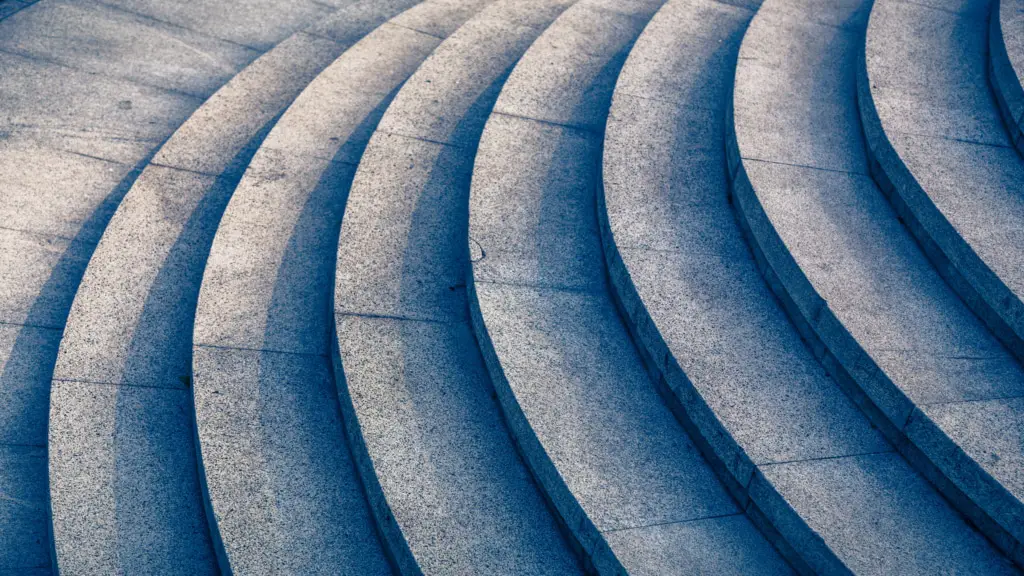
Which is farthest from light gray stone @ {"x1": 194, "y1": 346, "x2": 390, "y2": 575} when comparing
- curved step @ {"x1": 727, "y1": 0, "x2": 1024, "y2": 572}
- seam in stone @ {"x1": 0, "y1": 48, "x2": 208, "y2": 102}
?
seam in stone @ {"x1": 0, "y1": 48, "x2": 208, "y2": 102}

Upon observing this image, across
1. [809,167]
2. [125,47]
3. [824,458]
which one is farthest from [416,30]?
[824,458]

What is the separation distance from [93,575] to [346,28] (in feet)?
25.5

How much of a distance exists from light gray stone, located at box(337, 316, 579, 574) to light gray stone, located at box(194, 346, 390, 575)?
0.25 m

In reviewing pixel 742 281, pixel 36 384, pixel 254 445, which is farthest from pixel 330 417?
pixel 742 281

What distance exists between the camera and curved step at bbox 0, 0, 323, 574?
6.07 meters

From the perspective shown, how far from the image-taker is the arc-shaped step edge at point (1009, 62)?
7000 mm

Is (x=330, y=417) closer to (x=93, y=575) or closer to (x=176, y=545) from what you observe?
(x=176, y=545)

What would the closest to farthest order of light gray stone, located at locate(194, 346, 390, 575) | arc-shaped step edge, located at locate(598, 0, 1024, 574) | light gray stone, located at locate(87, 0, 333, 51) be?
arc-shaped step edge, located at locate(598, 0, 1024, 574)
light gray stone, located at locate(194, 346, 390, 575)
light gray stone, located at locate(87, 0, 333, 51)

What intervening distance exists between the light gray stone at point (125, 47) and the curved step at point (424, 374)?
10.0ft

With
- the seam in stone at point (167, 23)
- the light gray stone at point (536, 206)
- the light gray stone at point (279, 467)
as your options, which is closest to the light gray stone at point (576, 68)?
the light gray stone at point (536, 206)

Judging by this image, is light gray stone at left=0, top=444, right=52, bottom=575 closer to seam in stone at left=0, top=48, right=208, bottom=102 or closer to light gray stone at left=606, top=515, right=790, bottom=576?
light gray stone at left=606, top=515, right=790, bottom=576

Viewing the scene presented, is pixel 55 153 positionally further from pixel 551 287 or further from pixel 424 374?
pixel 551 287

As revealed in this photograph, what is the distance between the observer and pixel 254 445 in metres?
5.55

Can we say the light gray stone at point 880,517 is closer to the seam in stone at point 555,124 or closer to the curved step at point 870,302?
the curved step at point 870,302
